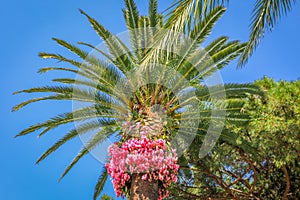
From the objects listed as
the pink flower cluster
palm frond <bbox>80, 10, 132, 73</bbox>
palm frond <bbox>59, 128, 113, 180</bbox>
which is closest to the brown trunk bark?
the pink flower cluster

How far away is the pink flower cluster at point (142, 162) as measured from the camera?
428 inches

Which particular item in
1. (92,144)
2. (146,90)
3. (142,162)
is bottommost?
(142,162)

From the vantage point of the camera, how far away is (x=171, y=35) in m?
7.85

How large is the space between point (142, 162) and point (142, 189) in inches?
27.1

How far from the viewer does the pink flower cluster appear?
35.7 ft

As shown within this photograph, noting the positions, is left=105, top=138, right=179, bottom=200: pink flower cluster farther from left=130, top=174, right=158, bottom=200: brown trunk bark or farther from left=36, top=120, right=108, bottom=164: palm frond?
left=36, top=120, right=108, bottom=164: palm frond

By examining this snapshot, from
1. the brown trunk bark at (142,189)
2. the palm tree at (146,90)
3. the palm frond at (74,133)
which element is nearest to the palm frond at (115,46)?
the palm tree at (146,90)

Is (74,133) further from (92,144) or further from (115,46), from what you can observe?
(115,46)

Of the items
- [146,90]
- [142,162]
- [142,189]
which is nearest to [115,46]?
[146,90]

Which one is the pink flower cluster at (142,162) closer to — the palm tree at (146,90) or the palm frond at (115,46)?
the palm tree at (146,90)

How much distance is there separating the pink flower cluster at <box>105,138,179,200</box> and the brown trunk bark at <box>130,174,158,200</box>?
0.44 feet

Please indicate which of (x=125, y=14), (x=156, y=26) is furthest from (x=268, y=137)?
(x=125, y=14)

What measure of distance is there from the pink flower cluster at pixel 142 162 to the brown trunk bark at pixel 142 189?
0.13 m

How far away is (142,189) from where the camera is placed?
11.0 meters
